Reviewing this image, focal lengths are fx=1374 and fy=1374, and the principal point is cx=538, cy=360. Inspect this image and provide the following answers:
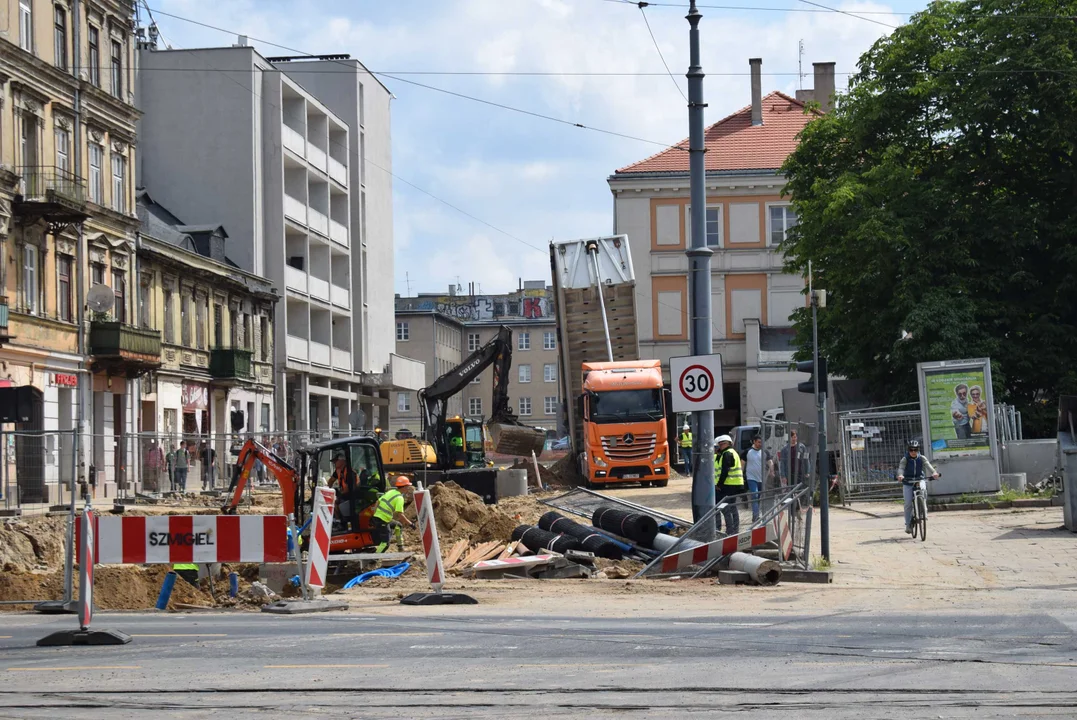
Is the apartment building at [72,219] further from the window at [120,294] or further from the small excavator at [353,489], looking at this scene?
the small excavator at [353,489]

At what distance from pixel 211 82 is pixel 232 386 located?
1273 centimetres

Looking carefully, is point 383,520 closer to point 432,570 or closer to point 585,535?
point 585,535

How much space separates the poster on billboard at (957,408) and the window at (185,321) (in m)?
27.9

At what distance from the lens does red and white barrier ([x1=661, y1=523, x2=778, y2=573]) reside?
55.8 feet

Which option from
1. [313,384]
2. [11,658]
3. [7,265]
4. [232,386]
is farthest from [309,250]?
[11,658]

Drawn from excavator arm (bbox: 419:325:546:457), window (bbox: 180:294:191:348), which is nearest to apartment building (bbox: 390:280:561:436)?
window (bbox: 180:294:191:348)

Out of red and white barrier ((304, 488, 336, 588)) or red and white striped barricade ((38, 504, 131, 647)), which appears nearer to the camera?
red and white striped barricade ((38, 504, 131, 647))

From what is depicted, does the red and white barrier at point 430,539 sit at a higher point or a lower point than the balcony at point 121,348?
lower

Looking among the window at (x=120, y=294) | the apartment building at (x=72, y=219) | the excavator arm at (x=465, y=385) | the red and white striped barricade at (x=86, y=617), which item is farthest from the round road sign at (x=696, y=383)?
the window at (x=120, y=294)

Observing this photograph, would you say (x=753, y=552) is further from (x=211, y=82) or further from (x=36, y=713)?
(x=211, y=82)

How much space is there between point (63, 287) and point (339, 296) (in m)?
26.4

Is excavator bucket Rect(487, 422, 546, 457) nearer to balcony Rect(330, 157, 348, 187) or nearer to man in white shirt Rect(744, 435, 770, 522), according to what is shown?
man in white shirt Rect(744, 435, 770, 522)

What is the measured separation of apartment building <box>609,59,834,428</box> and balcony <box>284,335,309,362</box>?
599 inches

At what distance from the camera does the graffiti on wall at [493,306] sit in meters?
126
